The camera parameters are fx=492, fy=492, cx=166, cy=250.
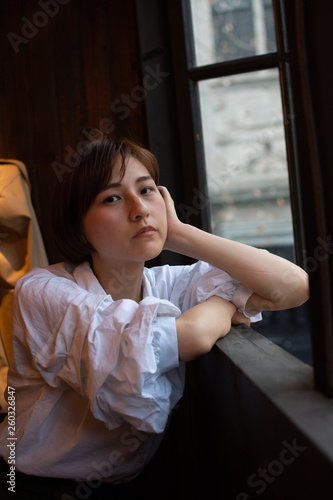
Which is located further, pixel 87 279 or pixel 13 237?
pixel 13 237

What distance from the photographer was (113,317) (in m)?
1.03

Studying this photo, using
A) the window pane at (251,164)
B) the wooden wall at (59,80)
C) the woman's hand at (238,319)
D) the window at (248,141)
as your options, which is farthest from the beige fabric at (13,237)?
the window pane at (251,164)

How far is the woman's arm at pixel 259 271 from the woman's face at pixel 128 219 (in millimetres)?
134

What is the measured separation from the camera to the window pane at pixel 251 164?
→ 30.3ft

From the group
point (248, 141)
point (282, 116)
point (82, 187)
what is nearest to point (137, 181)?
point (82, 187)

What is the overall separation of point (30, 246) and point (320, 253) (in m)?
1.39

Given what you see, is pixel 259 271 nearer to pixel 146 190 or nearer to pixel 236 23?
pixel 146 190

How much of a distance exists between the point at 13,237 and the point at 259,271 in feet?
A: 3.33

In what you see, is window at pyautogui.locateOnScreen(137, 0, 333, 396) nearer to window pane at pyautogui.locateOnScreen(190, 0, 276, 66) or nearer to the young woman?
the young woman

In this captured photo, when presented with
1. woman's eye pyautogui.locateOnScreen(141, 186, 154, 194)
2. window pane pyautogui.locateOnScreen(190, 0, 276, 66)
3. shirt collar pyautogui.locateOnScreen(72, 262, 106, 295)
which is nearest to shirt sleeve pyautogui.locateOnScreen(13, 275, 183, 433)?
shirt collar pyautogui.locateOnScreen(72, 262, 106, 295)

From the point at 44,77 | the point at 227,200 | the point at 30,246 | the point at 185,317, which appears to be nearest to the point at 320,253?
the point at 185,317

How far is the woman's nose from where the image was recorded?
3.98 ft

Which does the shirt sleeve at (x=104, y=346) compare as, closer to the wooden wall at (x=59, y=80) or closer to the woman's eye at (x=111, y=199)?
the woman's eye at (x=111, y=199)

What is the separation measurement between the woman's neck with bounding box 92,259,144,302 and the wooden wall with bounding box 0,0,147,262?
71cm
